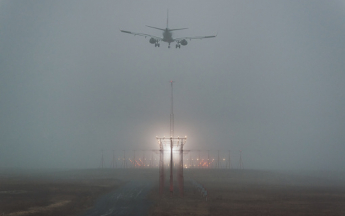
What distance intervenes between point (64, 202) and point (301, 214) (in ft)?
161

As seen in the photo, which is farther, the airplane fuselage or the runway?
the airplane fuselage

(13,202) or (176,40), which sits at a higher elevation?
(176,40)

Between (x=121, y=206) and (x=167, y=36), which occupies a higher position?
(x=167, y=36)

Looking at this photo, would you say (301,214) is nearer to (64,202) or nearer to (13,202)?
(64,202)

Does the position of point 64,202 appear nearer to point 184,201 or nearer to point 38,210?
point 38,210

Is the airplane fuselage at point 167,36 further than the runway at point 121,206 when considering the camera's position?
Yes

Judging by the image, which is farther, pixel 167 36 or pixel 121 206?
pixel 167 36

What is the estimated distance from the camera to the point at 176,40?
92.6 meters

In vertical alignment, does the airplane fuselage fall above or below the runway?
above

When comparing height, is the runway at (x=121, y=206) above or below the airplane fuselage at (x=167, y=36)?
below

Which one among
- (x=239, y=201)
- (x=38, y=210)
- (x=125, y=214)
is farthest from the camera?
(x=239, y=201)

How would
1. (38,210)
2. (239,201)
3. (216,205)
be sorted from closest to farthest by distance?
(38,210) → (216,205) → (239,201)

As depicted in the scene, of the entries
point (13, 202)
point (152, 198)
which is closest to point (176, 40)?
point (152, 198)

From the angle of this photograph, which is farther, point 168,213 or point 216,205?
point 216,205
